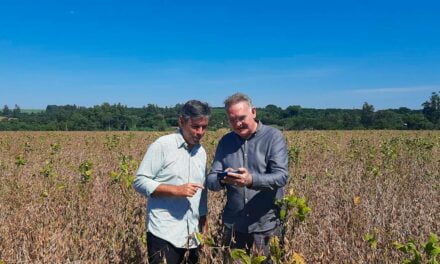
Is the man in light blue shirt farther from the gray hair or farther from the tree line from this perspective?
the tree line

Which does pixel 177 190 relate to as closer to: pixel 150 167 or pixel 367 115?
pixel 150 167

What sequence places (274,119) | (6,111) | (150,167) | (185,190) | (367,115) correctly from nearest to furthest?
(185,190) < (150,167) < (274,119) < (367,115) < (6,111)

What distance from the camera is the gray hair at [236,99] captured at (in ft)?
7.75

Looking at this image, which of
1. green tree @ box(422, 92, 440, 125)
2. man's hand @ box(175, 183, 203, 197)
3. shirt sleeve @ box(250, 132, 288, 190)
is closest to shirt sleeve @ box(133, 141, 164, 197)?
man's hand @ box(175, 183, 203, 197)

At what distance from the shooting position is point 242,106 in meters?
2.35

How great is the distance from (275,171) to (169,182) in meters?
0.67

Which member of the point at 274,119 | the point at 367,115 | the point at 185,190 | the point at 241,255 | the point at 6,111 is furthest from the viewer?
the point at 6,111

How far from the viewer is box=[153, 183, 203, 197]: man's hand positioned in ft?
7.47

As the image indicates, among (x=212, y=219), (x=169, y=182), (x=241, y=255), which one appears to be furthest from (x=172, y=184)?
(x=212, y=219)

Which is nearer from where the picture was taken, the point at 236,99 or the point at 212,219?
the point at 236,99

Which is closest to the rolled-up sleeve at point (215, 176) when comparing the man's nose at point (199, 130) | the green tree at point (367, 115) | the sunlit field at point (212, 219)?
the man's nose at point (199, 130)

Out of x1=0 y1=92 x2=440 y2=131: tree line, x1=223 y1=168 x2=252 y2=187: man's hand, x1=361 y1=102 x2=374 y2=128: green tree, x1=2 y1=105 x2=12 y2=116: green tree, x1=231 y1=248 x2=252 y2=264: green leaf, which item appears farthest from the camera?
x1=2 y1=105 x2=12 y2=116: green tree

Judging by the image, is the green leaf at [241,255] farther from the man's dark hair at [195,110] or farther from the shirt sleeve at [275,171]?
the man's dark hair at [195,110]

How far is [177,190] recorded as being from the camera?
2.29m
